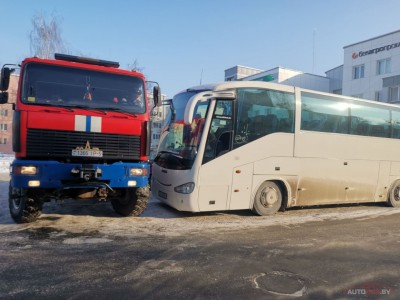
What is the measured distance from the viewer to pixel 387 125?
38.1 ft

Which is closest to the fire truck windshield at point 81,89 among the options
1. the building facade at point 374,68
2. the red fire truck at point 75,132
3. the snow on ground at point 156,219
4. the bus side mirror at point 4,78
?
the red fire truck at point 75,132

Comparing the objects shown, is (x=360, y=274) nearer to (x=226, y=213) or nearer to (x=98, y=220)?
(x=226, y=213)

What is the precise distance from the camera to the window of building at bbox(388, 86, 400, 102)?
1290 inches

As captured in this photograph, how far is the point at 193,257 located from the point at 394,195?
28.6ft

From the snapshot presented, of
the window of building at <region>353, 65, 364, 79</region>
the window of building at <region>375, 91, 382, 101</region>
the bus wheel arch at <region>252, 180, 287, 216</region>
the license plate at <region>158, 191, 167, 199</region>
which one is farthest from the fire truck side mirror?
the window of building at <region>353, 65, 364, 79</region>

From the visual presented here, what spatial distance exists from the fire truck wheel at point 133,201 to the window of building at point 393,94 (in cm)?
3083

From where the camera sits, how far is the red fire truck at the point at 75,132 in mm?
6684

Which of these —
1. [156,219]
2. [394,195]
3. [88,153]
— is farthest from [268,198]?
→ [394,195]

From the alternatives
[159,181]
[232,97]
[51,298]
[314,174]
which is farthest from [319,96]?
[51,298]

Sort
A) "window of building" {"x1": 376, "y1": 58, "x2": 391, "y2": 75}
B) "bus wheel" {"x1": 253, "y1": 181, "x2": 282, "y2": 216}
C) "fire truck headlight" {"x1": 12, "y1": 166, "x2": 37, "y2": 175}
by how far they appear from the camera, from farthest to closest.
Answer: "window of building" {"x1": 376, "y1": 58, "x2": 391, "y2": 75} → "bus wheel" {"x1": 253, "y1": 181, "x2": 282, "y2": 216} → "fire truck headlight" {"x1": 12, "y1": 166, "x2": 37, "y2": 175}

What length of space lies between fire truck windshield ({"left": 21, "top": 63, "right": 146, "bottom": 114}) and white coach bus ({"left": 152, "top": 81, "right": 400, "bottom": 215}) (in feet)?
3.80

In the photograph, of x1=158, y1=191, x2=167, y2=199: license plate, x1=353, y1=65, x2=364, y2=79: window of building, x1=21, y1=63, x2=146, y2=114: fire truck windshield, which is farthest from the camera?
x1=353, y1=65, x2=364, y2=79: window of building

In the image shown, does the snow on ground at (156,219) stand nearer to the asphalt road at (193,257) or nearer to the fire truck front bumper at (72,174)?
the asphalt road at (193,257)

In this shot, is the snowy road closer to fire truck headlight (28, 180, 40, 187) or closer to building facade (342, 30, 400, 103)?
fire truck headlight (28, 180, 40, 187)
